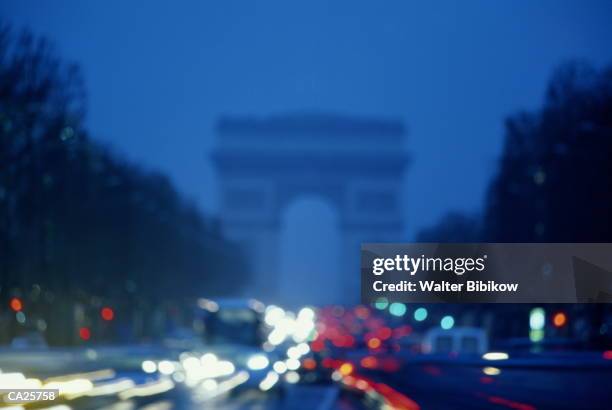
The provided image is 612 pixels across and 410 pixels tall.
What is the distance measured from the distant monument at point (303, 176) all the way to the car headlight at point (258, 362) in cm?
3522

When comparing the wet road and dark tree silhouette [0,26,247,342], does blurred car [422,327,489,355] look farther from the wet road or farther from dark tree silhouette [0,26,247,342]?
dark tree silhouette [0,26,247,342]

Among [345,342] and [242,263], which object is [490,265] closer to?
[345,342]

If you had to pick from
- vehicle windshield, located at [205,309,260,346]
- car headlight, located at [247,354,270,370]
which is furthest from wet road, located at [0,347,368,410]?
vehicle windshield, located at [205,309,260,346]

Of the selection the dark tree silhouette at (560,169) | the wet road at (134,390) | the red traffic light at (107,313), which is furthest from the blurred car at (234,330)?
the red traffic light at (107,313)

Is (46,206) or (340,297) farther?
(340,297)

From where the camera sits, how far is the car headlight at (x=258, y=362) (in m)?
34.5

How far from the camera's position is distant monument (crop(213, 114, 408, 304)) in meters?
80.6

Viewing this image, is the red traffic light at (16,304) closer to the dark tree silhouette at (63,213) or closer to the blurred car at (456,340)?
the dark tree silhouette at (63,213)

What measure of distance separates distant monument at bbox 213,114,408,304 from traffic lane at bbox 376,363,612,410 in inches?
2171

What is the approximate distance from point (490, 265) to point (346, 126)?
62.7 metres

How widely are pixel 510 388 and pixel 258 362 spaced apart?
2163 cm

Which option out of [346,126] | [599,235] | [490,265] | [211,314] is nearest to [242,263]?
[346,126]

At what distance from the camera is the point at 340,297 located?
195ft

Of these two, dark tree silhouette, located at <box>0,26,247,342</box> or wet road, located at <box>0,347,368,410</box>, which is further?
dark tree silhouette, located at <box>0,26,247,342</box>
